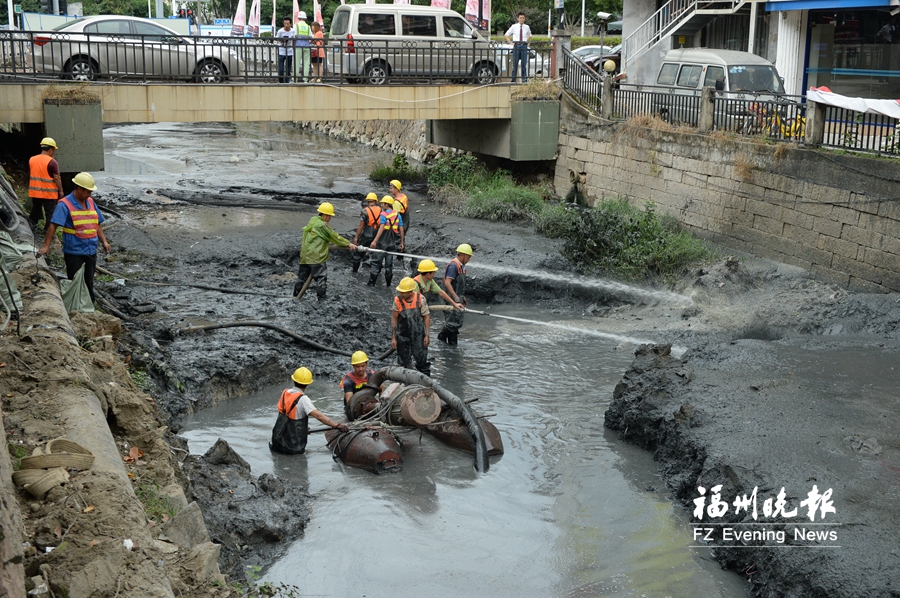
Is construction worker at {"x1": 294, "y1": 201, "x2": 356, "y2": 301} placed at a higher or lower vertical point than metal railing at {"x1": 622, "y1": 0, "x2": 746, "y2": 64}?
lower

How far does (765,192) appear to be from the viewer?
15109 mm

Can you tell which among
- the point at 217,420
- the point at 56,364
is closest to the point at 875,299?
the point at 217,420

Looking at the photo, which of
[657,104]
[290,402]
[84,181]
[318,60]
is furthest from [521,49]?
[290,402]

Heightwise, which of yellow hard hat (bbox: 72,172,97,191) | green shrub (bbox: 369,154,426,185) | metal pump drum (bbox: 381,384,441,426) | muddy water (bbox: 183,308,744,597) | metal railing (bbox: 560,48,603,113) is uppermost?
metal railing (bbox: 560,48,603,113)

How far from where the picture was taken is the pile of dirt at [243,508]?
6.83m

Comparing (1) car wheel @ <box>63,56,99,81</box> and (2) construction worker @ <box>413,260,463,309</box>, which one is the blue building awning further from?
(1) car wheel @ <box>63,56,99,81</box>

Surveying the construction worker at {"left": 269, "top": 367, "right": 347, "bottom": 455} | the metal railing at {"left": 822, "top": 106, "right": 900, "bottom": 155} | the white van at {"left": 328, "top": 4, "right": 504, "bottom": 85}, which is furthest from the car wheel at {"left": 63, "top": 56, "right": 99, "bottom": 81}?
the metal railing at {"left": 822, "top": 106, "right": 900, "bottom": 155}

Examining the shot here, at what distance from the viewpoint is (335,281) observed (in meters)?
14.8

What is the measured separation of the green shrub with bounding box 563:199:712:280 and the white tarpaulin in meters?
3.09

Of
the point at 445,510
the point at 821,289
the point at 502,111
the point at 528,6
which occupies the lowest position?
the point at 445,510

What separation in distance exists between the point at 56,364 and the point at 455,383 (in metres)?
5.41

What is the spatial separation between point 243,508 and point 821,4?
1757 cm

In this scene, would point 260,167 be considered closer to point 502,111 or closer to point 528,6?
point 502,111

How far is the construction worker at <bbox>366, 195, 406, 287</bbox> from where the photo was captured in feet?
49.0
